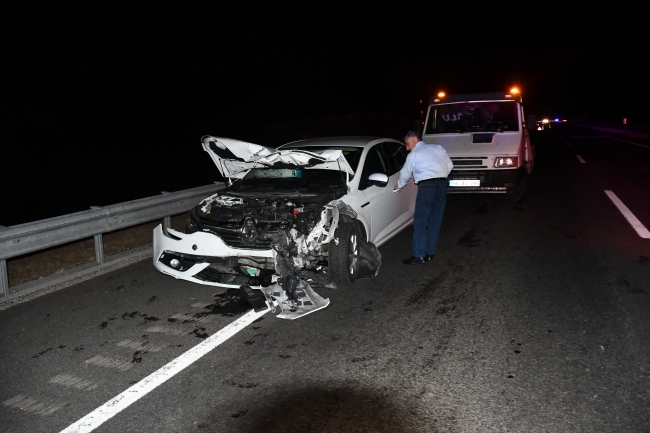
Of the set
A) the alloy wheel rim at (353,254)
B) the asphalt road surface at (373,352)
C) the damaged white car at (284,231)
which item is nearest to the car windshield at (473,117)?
the asphalt road surface at (373,352)

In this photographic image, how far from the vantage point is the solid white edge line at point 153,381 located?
350cm

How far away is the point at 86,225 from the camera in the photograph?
6.90 metres

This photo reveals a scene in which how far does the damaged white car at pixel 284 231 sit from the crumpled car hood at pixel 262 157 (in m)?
0.01

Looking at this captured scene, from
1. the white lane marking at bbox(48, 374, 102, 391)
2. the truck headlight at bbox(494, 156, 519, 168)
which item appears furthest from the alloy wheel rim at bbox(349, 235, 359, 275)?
the truck headlight at bbox(494, 156, 519, 168)

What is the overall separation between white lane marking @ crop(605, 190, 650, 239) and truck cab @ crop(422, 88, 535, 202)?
70.5 inches

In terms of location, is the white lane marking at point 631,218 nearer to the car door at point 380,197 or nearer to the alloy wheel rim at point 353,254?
the car door at point 380,197

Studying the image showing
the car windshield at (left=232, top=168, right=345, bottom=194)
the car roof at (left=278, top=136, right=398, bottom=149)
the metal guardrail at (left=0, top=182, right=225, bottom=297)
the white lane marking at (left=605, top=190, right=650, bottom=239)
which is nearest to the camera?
the metal guardrail at (left=0, top=182, right=225, bottom=297)

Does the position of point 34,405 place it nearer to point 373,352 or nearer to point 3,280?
point 373,352

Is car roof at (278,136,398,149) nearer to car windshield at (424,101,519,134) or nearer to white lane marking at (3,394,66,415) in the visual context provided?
car windshield at (424,101,519,134)

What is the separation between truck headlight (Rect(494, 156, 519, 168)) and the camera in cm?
1074

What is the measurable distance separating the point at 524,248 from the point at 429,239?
148 centimetres

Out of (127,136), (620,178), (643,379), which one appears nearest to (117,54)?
(127,136)

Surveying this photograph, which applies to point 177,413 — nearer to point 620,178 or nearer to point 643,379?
point 643,379

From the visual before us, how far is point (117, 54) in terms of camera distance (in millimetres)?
50969
